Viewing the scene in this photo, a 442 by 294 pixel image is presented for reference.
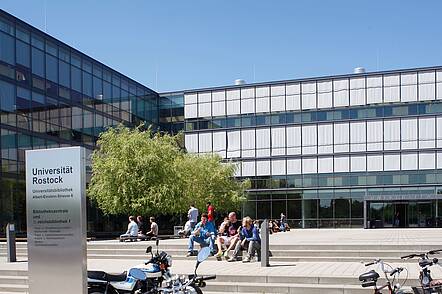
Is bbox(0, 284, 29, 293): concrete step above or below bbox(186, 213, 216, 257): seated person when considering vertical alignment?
below

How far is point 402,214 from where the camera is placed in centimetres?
4897

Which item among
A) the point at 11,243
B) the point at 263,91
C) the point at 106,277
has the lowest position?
the point at 11,243

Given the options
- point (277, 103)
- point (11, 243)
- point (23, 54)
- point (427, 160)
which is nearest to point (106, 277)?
point (11, 243)

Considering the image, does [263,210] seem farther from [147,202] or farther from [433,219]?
[147,202]

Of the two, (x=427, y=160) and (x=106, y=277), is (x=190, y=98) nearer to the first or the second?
(x=427, y=160)

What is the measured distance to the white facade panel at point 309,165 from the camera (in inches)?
2003

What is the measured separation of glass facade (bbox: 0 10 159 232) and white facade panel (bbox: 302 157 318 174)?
16.8 meters

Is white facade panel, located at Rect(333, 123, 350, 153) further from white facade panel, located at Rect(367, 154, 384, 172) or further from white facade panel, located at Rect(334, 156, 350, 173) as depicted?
white facade panel, located at Rect(367, 154, 384, 172)

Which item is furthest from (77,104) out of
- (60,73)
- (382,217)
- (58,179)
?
(58,179)

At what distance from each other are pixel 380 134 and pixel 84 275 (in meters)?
44.5

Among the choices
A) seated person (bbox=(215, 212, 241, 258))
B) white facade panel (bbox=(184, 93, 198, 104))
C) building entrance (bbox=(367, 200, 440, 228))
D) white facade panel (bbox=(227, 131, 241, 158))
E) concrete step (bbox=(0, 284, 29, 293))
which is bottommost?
building entrance (bbox=(367, 200, 440, 228))

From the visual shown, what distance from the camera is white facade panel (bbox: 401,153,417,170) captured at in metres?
47.9

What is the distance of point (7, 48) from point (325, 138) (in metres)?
28.5

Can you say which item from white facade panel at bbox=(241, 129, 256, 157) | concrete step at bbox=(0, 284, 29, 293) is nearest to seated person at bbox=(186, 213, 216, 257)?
concrete step at bbox=(0, 284, 29, 293)
